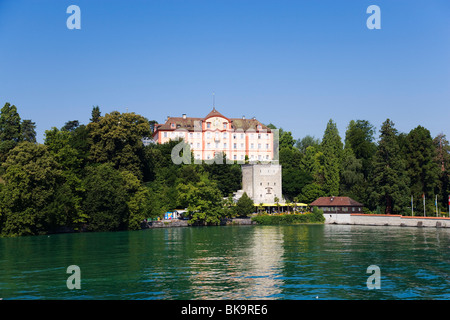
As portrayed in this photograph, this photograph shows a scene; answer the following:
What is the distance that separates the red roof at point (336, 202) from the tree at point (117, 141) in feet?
86.8

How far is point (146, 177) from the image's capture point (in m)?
65.9

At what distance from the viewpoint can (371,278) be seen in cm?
2062

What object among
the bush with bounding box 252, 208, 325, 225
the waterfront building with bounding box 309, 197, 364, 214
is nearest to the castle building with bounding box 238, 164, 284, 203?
the bush with bounding box 252, 208, 325, 225

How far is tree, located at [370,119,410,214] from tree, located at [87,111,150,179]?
3246 centimetres

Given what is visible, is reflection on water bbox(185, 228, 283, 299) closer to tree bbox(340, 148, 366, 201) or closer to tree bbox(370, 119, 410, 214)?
tree bbox(370, 119, 410, 214)

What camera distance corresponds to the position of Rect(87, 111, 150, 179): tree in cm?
5834

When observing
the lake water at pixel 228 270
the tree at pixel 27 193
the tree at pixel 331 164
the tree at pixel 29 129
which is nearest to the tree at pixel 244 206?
the tree at pixel 331 164

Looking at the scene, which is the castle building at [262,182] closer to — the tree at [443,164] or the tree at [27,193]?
the tree at [443,164]

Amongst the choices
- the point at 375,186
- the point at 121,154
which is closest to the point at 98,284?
the point at 121,154

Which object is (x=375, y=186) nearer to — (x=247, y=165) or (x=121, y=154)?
(x=247, y=165)

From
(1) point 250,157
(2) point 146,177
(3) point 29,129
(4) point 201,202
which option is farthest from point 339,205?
(3) point 29,129

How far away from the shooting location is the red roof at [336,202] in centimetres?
6662

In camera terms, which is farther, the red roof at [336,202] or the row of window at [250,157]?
the row of window at [250,157]
